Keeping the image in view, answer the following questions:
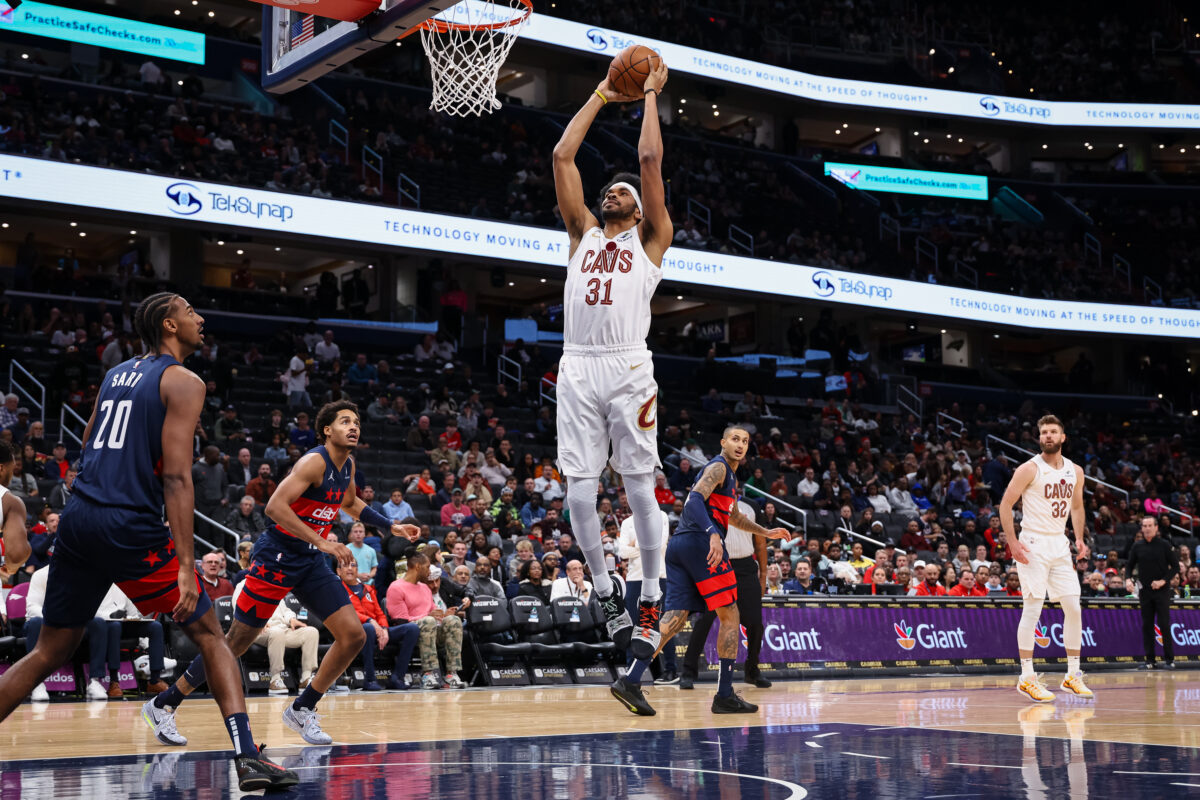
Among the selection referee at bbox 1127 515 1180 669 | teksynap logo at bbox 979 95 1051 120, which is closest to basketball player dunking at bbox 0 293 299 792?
→ referee at bbox 1127 515 1180 669

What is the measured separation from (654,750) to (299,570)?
Answer: 2.38m

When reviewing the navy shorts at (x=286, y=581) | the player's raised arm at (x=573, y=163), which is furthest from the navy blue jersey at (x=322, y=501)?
the player's raised arm at (x=573, y=163)

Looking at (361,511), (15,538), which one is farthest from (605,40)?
(15,538)

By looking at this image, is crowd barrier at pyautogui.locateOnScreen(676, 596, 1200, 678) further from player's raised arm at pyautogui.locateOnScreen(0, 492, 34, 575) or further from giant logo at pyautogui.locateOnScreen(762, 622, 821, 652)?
player's raised arm at pyautogui.locateOnScreen(0, 492, 34, 575)

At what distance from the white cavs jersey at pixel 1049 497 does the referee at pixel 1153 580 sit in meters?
6.48

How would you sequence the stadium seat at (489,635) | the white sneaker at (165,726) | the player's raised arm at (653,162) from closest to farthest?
the player's raised arm at (653,162), the white sneaker at (165,726), the stadium seat at (489,635)

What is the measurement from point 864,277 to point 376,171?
42.1 feet

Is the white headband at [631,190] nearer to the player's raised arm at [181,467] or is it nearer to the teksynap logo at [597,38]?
the player's raised arm at [181,467]

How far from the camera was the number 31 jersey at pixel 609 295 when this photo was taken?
6207mm

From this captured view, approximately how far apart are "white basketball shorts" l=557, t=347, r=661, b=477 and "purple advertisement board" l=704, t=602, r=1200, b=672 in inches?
315

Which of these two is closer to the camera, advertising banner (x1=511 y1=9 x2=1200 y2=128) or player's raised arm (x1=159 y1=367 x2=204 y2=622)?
player's raised arm (x1=159 y1=367 x2=204 y2=622)

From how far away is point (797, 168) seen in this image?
37.3 metres

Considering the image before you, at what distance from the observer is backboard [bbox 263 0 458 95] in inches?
344

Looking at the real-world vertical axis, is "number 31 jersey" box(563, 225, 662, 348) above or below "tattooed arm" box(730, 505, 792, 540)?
above
